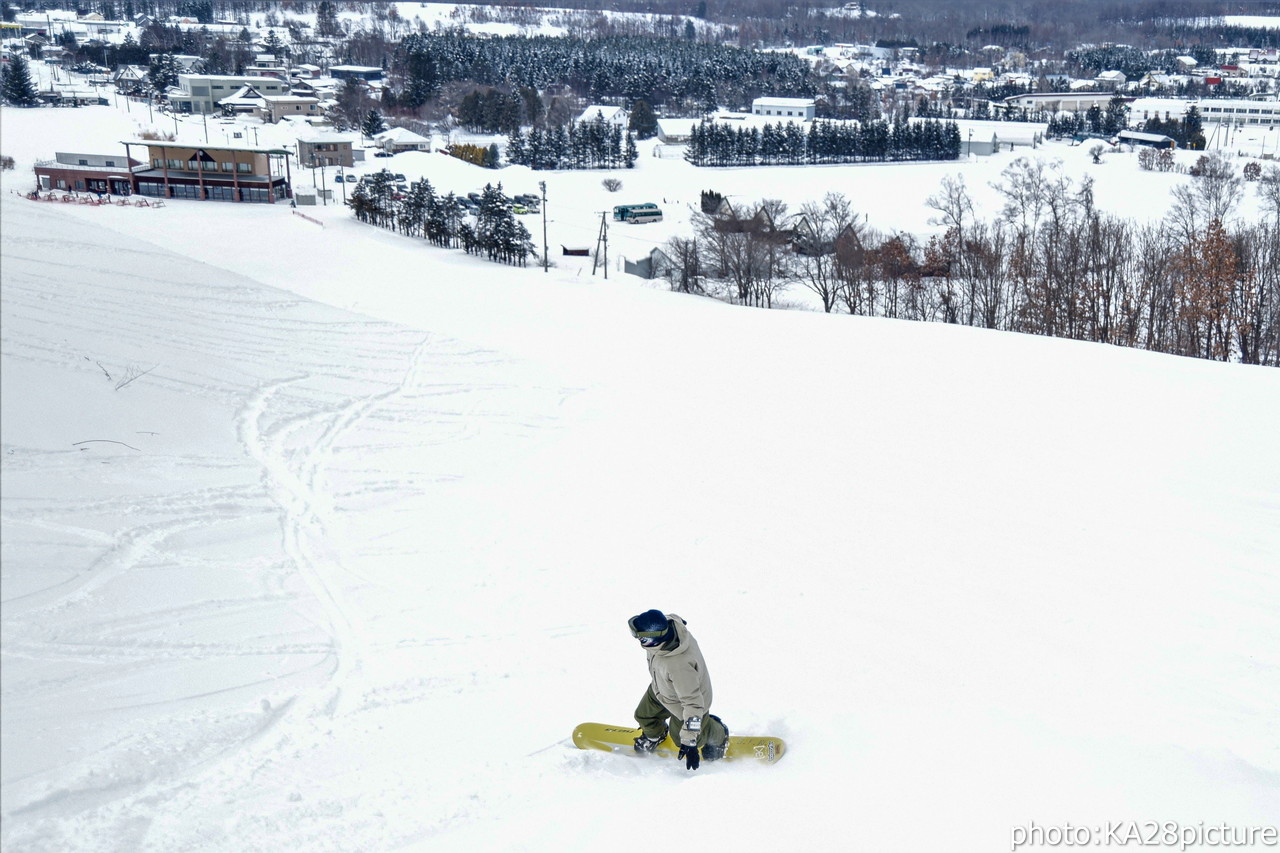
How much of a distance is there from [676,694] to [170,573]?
3.03 m

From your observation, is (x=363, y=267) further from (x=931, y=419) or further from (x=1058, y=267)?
(x=1058, y=267)

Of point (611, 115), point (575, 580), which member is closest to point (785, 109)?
point (611, 115)

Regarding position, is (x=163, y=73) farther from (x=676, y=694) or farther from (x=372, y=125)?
(x=676, y=694)

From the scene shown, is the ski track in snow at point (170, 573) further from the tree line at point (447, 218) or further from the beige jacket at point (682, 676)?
the tree line at point (447, 218)

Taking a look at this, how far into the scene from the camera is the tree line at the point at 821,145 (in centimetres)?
4847

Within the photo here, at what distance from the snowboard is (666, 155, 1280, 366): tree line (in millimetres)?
16815

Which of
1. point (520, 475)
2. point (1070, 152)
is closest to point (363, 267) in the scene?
point (520, 475)

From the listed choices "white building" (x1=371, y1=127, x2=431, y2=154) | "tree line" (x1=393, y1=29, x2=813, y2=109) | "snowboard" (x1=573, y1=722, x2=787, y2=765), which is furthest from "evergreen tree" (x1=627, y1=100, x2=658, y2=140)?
"snowboard" (x1=573, y1=722, x2=787, y2=765)

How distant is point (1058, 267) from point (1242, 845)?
19.5 m

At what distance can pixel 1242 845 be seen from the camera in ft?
10.4

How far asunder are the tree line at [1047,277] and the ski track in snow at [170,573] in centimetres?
1478

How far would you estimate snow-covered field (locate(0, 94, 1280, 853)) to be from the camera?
124 inches

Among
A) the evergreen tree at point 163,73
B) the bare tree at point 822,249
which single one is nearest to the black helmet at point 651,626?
the bare tree at point 822,249

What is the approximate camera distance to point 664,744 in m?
3.71
